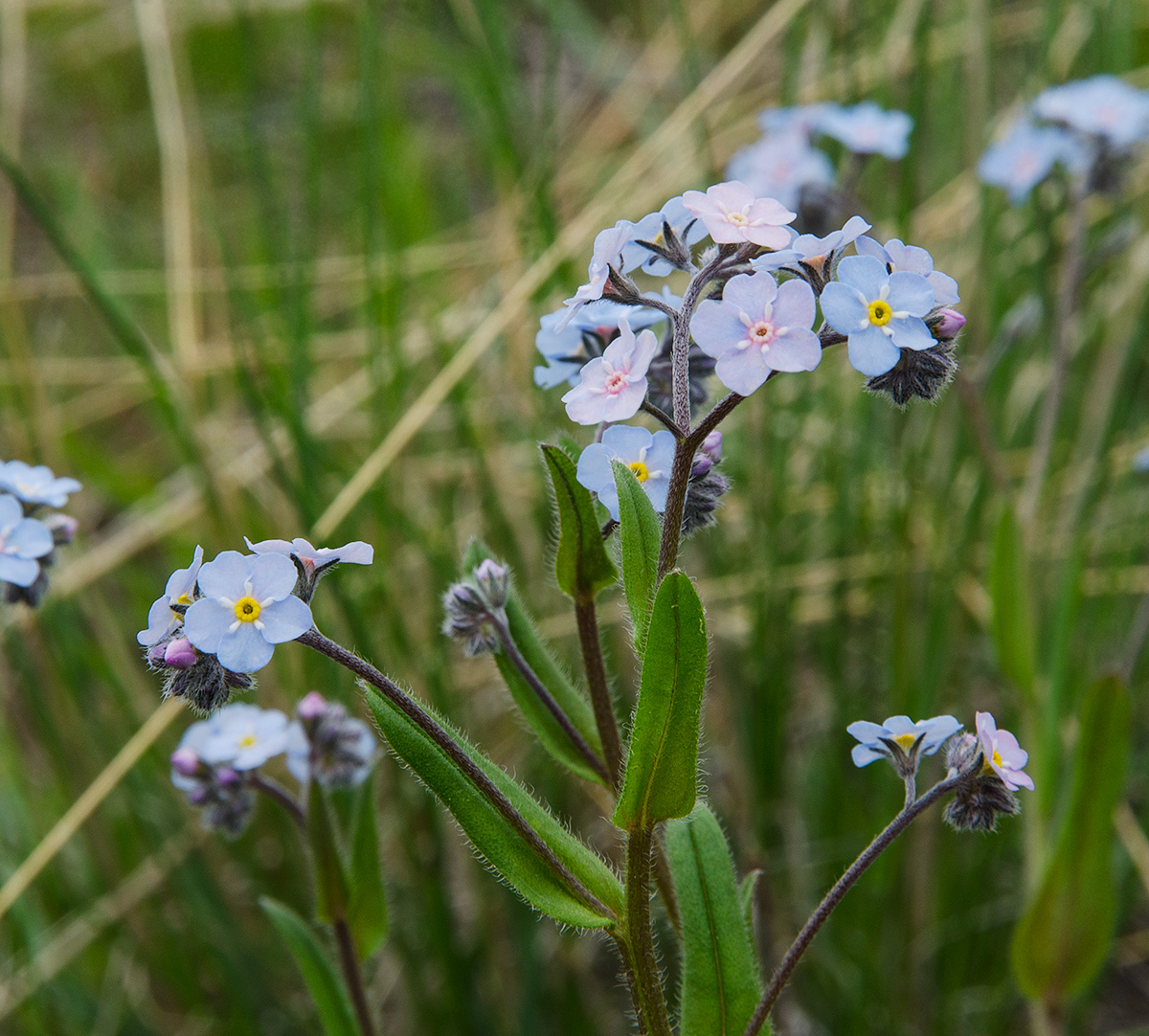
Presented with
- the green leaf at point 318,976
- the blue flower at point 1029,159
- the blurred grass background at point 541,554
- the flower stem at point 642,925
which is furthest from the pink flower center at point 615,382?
the blue flower at point 1029,159

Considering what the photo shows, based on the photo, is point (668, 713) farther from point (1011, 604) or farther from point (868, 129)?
point (868, 129)

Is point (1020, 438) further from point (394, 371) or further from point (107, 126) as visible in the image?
point (107, 126)

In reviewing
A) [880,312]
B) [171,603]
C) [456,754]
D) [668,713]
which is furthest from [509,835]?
[880,312]

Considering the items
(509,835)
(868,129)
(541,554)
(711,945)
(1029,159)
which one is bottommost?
(711,945)

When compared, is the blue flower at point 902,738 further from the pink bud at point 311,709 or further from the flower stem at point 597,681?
the pink bud at point 311,709

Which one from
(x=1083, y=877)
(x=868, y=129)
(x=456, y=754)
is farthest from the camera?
(x=868, y=129)

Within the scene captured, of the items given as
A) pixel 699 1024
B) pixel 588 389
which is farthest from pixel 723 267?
pixel 699 1024
